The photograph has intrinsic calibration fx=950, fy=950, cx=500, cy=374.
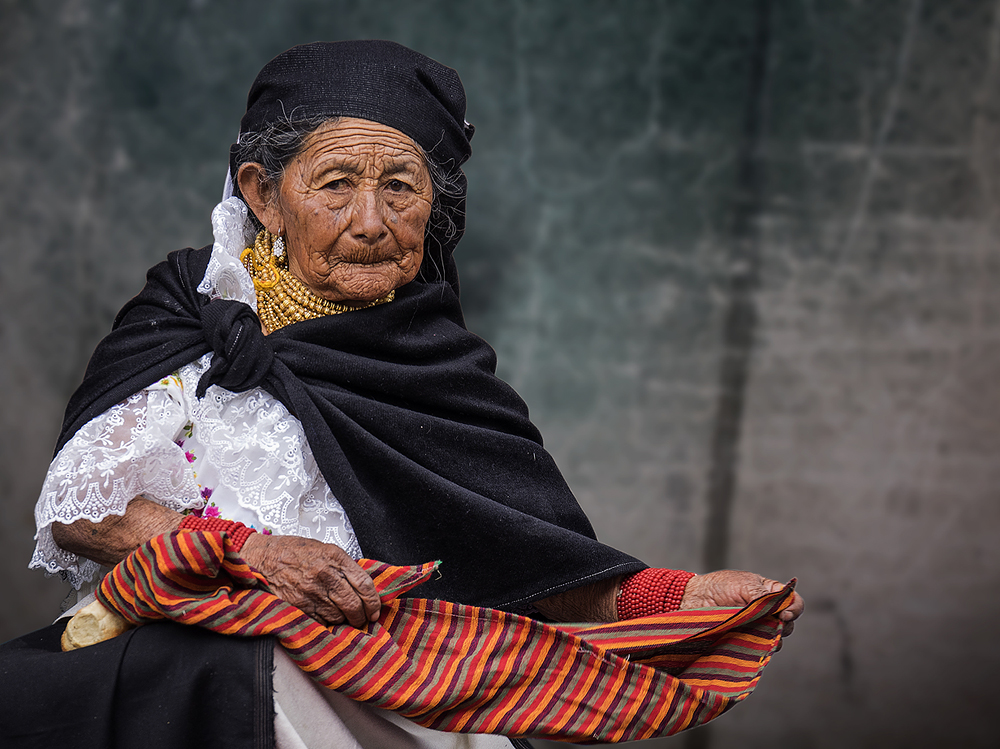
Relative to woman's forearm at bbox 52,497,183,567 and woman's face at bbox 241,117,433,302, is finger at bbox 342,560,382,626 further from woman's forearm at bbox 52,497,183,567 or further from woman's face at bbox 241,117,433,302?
woman's face at bbox 241,117,433,302

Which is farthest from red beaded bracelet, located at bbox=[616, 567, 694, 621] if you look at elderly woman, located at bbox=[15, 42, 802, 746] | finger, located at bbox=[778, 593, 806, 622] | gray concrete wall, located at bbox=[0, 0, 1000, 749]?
gray concrete wall, located at bbox=[0, 0, 1000, 749]

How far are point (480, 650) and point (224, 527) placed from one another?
1.68ft

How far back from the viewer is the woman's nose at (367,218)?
193 centimetres

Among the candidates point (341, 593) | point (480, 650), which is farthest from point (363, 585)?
point (480, 650)

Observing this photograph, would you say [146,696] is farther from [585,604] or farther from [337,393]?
[585,604]

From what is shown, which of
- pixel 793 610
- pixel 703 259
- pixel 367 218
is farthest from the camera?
pixel 703 259

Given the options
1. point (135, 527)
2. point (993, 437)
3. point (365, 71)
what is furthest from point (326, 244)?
point (993, 437)

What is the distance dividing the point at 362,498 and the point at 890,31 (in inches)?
111

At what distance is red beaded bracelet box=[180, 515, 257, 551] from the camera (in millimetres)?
1688

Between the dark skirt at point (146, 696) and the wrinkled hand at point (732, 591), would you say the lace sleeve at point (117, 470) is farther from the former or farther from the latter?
the wrinkled hand at point (732, 591)

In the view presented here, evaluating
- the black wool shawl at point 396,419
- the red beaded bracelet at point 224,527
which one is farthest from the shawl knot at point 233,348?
the red beaded bracelet at point 224,527

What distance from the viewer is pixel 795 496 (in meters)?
3.69

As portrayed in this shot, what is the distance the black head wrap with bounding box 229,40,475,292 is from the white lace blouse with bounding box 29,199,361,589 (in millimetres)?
275

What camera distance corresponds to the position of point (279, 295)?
80.1 inches
